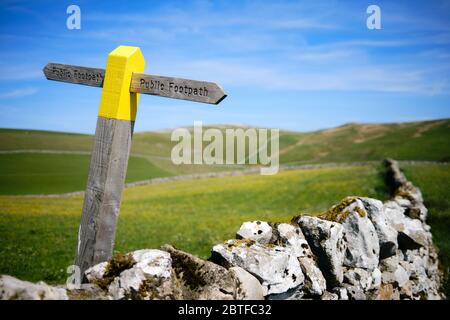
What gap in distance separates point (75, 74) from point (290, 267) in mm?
4318

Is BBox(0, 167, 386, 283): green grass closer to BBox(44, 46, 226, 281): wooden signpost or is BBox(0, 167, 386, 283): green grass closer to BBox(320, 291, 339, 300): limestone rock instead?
BBox(44, 46, 226, 281): wooden signpost

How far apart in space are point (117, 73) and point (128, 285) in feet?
9.28

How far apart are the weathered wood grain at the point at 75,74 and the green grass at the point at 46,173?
110 ft

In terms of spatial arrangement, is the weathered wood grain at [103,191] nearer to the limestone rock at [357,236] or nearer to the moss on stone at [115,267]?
the moss on stone at [115,267]

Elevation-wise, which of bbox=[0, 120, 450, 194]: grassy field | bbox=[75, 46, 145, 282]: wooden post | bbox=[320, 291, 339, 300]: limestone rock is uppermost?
bbox=[0, 120, 450, 194]: grassy field

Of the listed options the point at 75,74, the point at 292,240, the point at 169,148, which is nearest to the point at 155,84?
the point at 75,74

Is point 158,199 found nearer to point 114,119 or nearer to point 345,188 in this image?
point 345,188

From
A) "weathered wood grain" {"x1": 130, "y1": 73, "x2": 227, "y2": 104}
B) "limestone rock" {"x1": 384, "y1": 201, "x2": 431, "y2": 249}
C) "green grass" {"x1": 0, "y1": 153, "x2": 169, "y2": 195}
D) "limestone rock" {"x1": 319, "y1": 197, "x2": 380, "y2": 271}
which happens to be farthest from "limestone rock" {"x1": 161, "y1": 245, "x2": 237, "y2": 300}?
"green grass" {"x1": 0, "y1": 153, "x2": 169, "y2": 195}

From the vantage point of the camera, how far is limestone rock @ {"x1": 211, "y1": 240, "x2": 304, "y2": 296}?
4664 mm

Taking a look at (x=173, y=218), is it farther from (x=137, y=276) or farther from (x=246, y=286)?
(x=137, y=276)

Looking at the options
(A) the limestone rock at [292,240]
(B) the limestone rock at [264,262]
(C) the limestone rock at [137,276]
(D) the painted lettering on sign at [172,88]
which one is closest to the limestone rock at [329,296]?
(A) the limestone rock at [292,240]

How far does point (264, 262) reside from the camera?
4.77 meters

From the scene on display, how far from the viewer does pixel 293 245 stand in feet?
18.3
